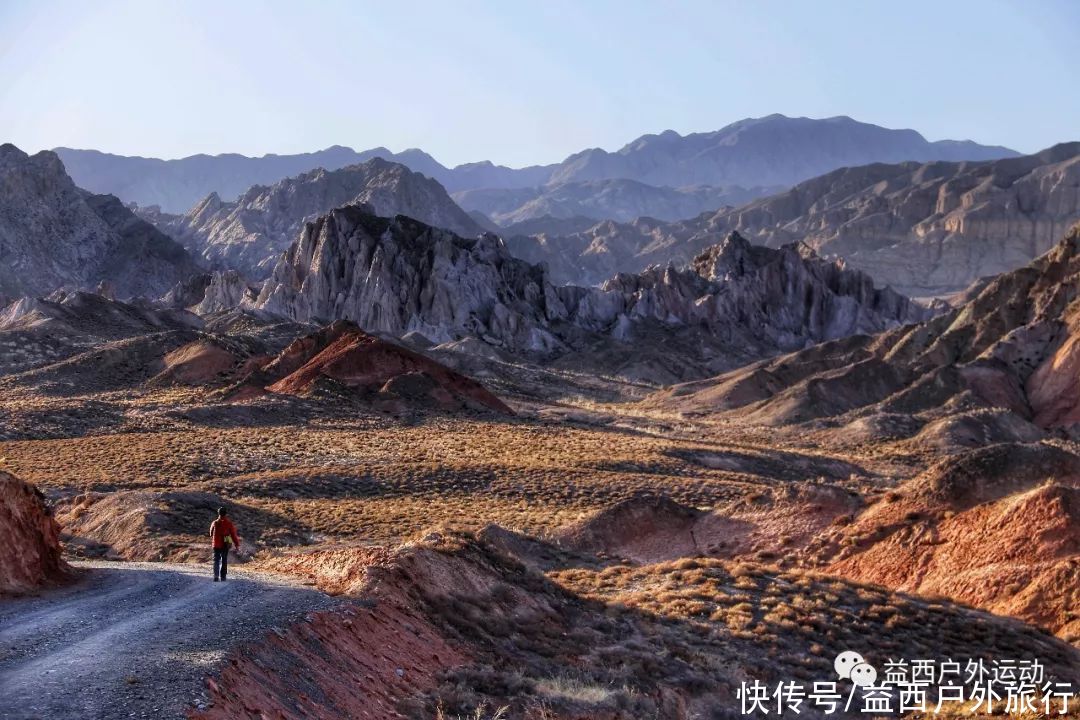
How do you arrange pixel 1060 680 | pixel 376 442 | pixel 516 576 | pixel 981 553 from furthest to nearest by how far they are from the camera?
1. pixel 376 442
2. pixel 981 553
3. pixel 516 576
4. pixel 1060 680

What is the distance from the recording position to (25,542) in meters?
17.6

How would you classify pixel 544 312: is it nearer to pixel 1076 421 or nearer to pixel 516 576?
pixel 1076 421

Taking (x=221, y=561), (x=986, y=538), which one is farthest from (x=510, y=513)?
(x=221, y=561)

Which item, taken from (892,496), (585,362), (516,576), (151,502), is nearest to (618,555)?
(892,496)

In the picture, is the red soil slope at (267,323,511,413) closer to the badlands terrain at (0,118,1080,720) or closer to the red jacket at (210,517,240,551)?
the badlands terrain at (0,118,1080,720)

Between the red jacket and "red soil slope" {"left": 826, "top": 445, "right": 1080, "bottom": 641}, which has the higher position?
the red jacket

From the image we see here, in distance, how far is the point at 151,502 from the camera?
30484 mm

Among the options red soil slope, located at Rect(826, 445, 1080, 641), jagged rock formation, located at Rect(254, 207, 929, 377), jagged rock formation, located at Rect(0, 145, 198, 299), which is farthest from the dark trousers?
jagged rock formation, located at Rect(0, 145, 198, 299)

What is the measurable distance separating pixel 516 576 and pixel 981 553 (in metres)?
11.9

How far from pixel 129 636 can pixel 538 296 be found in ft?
421

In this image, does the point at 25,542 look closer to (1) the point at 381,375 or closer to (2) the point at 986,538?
(2) the point at 986,538

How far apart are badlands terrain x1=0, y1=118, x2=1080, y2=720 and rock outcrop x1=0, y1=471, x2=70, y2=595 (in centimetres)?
7

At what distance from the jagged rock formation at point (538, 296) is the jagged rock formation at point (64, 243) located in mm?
41303

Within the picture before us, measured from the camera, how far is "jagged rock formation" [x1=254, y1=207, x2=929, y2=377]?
126 meters
